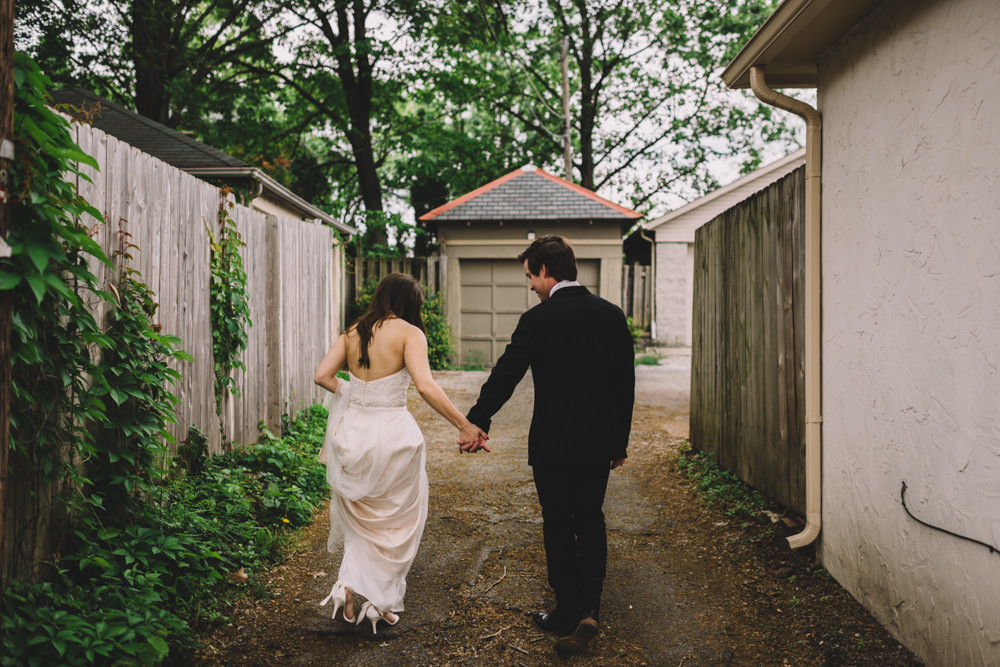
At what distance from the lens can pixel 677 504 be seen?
570 cm

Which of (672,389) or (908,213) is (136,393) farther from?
(672,389)

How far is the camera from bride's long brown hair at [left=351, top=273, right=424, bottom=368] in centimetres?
383

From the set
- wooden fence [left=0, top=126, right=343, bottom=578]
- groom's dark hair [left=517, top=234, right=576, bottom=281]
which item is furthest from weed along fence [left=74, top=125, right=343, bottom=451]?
groom's dark hair [left=517, top=234, right=576, bottom=281]

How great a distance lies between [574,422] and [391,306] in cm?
113

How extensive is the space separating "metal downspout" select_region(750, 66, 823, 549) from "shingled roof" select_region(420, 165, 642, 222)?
11767mm

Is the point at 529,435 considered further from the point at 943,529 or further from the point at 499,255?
the point at 499,255

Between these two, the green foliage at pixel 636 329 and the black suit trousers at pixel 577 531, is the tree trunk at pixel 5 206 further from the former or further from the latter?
the green foliage at pixel 636 329

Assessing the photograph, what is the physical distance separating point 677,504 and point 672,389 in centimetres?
600

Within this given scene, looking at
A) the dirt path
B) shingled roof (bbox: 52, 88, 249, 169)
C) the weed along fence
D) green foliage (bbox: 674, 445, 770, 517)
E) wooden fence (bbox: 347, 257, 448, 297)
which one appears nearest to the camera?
the dirt path

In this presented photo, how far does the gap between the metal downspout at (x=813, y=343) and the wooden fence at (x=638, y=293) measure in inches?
551

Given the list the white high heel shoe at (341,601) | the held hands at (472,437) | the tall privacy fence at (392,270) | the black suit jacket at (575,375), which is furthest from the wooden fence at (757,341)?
the tall privacy fence at (392,270)

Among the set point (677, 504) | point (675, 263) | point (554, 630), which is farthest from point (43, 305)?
point (675, 263)

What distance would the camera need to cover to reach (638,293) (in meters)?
18.9

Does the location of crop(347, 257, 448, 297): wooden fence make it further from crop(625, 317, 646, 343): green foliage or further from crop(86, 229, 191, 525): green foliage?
crop(86, 229, 191, 525): green foliage
